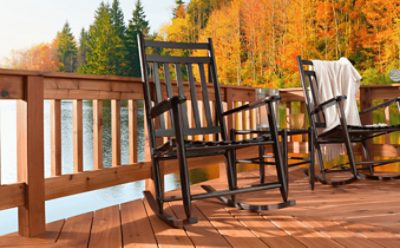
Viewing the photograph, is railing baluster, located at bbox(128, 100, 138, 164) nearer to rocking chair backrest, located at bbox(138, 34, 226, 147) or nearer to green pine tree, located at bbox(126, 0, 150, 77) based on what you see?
rocking chair backrest, located at bbox(138, 34, 226, 147)

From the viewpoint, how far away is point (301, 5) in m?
11.2

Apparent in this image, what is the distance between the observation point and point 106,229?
75.0 inches

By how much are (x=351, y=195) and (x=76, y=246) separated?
64.4 inches

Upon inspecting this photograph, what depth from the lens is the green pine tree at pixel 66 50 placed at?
17.3m

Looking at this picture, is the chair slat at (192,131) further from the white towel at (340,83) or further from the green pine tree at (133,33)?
the green pine tree at (133,33)

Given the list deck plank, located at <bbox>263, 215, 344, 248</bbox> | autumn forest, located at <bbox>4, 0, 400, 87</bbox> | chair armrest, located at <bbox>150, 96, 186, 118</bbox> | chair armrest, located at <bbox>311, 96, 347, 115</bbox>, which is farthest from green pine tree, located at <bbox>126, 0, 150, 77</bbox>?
deck plank, located at <bbox>263, 215, 344, 248</bbox>

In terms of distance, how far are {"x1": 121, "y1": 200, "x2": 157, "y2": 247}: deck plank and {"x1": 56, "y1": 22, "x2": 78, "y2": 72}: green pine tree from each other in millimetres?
15770

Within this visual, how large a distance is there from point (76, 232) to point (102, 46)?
52.9ft

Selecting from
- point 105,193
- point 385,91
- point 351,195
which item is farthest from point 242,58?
point 351,195

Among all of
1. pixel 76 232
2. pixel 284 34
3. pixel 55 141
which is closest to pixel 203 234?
pixel 76 232

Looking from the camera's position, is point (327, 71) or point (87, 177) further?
point (327, 71)

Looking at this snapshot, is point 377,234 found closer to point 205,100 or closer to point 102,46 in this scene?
point 205,100

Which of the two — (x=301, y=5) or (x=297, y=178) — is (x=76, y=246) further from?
(x=301, y=5)

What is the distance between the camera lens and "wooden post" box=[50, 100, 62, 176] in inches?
82.4
